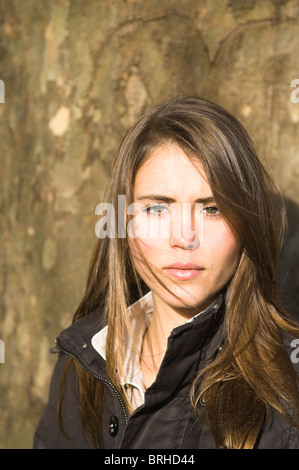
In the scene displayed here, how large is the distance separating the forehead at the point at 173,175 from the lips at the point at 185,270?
0.64 feet

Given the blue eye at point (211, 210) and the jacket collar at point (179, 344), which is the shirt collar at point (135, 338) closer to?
the jacket collar at point (179, 344)

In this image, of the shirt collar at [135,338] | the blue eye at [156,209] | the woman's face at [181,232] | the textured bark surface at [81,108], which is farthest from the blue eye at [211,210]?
the textured bark surface at [81,108]

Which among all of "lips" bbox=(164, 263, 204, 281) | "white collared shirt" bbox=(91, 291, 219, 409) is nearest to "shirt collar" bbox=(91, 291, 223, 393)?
"white collared shirt" bbox=(91, 291, 219, 409)

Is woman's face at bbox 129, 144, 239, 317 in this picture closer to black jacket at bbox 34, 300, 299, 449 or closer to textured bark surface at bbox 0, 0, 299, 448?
black jacket at bbox 34, 300, 299, 449

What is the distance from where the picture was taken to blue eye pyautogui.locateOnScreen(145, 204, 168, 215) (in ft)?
5.79

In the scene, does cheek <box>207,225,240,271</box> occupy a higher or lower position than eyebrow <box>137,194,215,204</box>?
lower

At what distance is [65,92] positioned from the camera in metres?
2.52

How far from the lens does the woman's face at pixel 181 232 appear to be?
67.4 inches

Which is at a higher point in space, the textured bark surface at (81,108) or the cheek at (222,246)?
the textured bark surface at (81,108)

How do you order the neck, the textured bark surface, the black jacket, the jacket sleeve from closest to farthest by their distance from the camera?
the black jacket < the neck < the jacket sleeve < the textured bark surface

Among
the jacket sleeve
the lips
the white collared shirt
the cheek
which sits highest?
the cheek

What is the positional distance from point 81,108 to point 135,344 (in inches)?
40.3

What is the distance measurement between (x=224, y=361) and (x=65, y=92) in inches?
52.2
